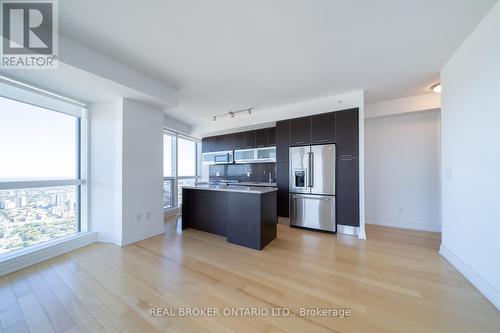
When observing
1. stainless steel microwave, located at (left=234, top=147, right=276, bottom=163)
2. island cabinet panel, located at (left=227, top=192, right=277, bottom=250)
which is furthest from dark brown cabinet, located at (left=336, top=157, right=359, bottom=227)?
stainless steel microwave, located at (left=234, top=147, right=276, bottom=163)

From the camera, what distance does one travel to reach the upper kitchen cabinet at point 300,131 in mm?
4027

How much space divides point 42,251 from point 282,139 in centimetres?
452

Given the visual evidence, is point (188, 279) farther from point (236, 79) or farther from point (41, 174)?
point (236, 79)

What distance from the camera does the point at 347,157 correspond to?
3605 millimetres

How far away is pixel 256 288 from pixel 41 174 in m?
3.55

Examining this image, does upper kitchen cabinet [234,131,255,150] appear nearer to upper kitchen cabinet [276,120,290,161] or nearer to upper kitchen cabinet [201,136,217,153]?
upper kitchen cabinet [201,136,217,153]

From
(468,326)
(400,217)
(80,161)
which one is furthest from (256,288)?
(400,217)

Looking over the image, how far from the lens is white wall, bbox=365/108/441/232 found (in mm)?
3836

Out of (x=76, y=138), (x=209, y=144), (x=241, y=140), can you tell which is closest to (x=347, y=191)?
(x=241, y=140)

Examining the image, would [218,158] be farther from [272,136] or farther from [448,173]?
[448,173]

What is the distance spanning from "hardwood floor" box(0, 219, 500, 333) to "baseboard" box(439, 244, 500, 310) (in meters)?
0.07

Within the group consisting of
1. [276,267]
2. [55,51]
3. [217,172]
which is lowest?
[276,267]

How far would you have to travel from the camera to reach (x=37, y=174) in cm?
271

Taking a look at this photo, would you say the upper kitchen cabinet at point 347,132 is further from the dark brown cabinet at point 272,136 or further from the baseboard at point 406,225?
the baseboard at point 406,225
